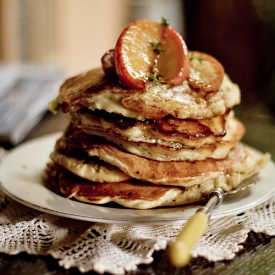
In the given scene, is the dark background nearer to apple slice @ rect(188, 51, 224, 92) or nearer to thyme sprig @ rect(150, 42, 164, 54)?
apple slice @ rect(188, 51, 224, 92)

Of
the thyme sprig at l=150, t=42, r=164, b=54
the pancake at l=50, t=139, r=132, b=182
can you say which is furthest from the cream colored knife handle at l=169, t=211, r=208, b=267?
the thyme sprig at l=150, t=42, r=164, b=54

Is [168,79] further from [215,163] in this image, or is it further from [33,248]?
[33,248]

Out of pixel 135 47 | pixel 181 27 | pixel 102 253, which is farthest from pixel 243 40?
pixel 102 253

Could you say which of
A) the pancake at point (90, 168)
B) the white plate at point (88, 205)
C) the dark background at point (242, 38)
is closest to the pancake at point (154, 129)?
the pancake at point (90, 168)

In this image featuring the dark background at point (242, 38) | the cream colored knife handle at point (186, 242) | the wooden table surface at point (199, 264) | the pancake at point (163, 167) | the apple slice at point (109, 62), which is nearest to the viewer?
the cream colored knife handle at point (186, 242)

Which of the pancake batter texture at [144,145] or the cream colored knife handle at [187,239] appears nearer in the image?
the cream colored knife handle at [187,239]

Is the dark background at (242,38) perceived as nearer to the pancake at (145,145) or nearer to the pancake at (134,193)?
the pancake at (145,145)

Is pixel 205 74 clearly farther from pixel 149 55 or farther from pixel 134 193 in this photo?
pixel 134 193
